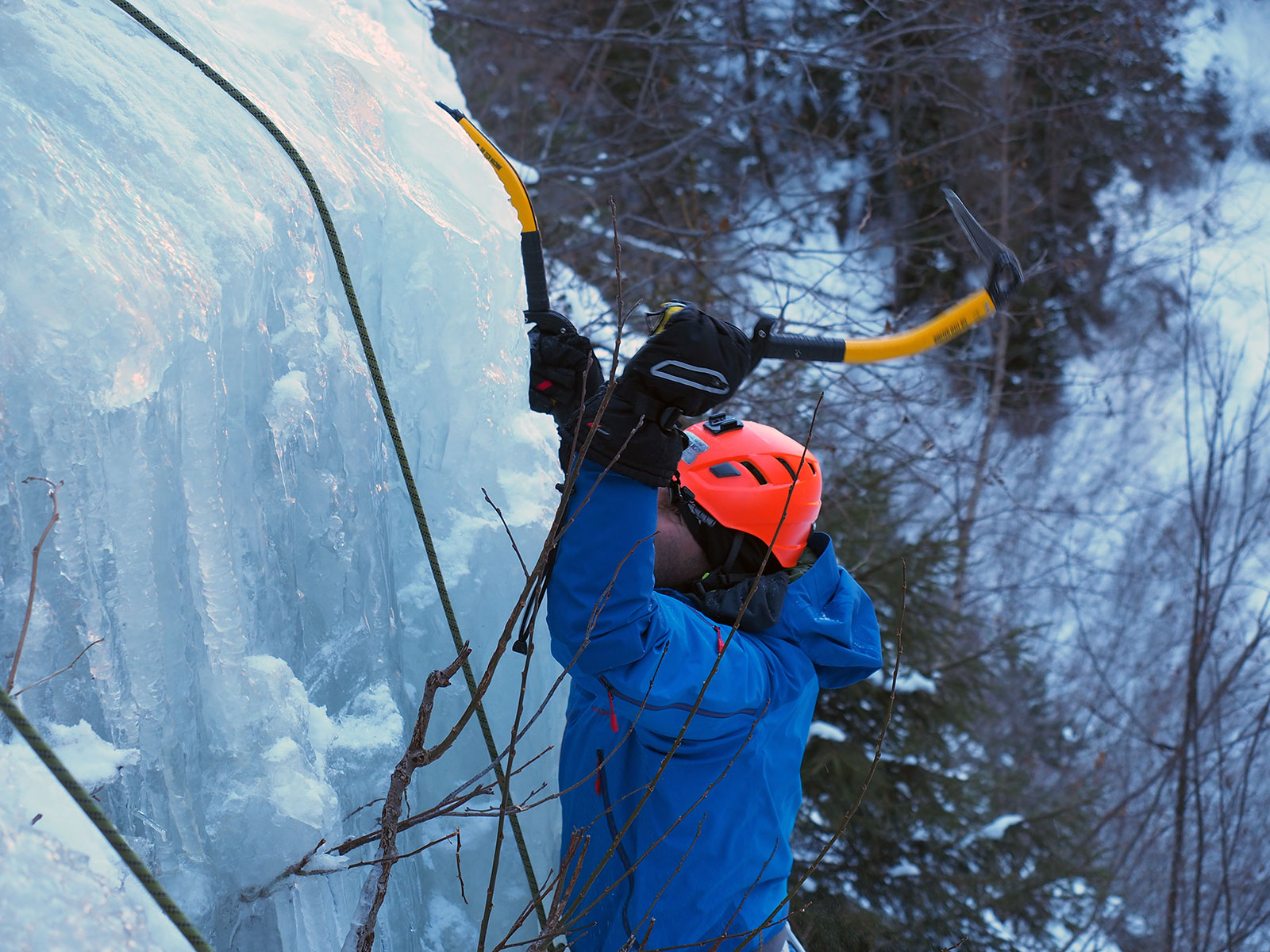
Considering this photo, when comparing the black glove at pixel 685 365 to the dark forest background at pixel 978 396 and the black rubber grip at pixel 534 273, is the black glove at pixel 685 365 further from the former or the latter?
the dark forest background at pixel 978 396

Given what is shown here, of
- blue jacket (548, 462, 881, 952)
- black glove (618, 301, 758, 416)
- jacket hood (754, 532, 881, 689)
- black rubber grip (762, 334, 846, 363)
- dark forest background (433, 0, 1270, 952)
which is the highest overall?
dark forest background (433, 0, 1270, 952)

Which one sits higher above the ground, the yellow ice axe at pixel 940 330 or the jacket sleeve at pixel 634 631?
the yellow ice axe at pixel 940 330

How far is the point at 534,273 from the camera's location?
197 cm

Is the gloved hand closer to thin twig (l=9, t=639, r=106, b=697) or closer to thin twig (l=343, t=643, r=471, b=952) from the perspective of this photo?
thin twig (l=343, t=643, r=471, b=952)

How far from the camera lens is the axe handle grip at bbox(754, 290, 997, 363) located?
2.12 m

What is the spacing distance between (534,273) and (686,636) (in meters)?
0.79

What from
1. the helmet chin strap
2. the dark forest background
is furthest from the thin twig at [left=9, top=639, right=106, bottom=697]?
the helmet chin strap

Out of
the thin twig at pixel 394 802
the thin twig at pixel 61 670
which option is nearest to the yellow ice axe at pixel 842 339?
the thin twig at pixel 394 802

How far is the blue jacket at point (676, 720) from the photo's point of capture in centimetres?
178

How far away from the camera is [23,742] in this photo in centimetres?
133

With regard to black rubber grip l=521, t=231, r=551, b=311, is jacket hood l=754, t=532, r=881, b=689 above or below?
below

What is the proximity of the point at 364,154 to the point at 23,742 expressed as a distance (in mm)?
1521

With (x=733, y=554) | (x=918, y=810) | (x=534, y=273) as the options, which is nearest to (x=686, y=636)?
(x=733, y=554)

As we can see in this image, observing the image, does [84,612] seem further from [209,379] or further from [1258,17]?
[1258,17]
